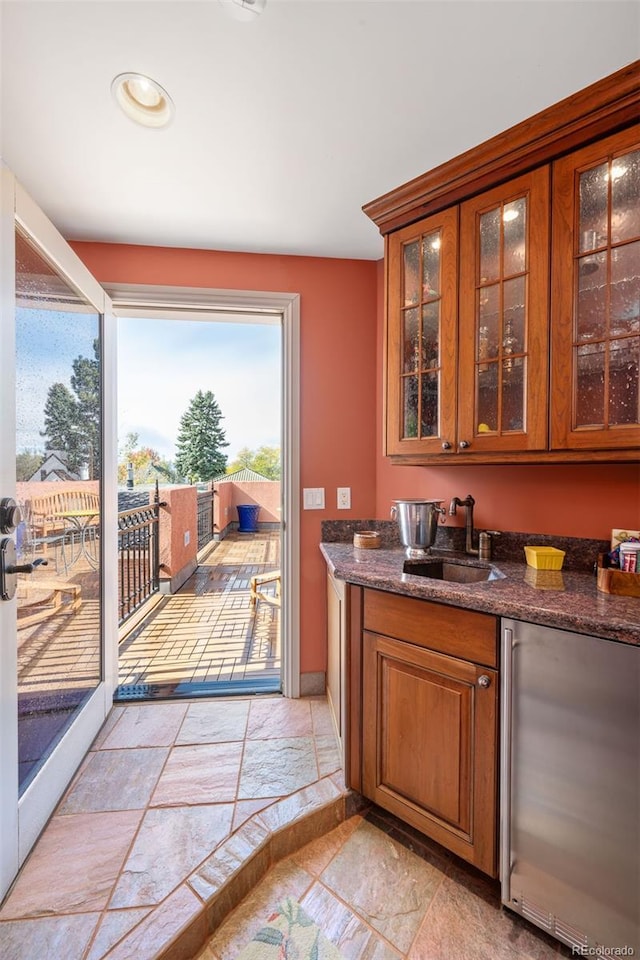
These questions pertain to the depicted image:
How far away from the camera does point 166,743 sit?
186 centimetres

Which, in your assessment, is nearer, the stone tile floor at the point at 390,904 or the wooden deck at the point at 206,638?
the stone tile floor at the point at 390,904

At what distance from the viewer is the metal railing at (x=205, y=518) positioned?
6027mm

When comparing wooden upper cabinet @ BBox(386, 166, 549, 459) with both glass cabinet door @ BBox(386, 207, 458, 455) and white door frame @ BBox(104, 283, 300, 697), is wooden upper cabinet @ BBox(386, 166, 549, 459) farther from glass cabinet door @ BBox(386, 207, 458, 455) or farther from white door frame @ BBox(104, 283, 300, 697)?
white door frame @ BBox(104, 283, 300, 697)

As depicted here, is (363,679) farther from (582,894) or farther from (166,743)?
(166,743)

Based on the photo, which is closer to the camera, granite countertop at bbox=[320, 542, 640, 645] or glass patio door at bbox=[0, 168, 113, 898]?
granite countertop at bbox=[320, 542, 640, 645]

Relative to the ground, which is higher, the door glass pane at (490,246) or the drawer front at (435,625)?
the door glass pane at (490,246)

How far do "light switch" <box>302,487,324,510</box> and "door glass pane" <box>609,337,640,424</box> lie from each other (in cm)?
140

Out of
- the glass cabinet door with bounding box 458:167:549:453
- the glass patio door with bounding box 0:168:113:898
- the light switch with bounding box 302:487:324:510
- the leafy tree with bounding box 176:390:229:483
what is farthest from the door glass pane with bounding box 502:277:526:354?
the leafy tree with bounding box 176:390:229:483

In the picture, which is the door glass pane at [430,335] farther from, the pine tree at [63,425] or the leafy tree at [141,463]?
the leafy tree at [141,463]

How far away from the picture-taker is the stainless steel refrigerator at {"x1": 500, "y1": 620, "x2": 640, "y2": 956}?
0.98m

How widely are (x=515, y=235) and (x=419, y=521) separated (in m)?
1.16

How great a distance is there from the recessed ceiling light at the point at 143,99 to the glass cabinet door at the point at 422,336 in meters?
0.97

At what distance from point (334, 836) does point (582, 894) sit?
79 cm

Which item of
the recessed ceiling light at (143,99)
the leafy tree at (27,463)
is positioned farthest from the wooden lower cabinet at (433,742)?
the recessed ceiling light at (143,99)
